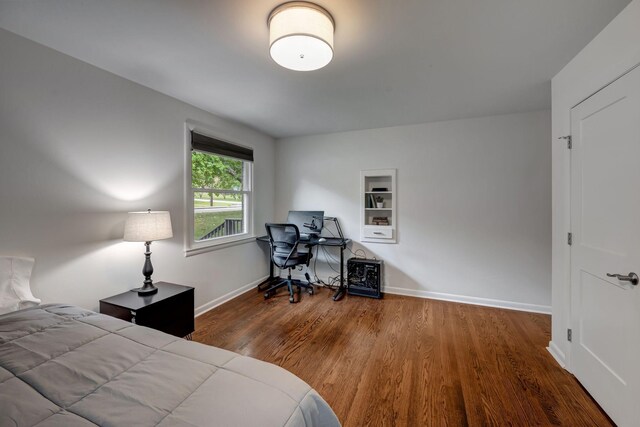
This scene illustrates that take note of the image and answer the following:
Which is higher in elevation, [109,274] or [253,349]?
[109,274]

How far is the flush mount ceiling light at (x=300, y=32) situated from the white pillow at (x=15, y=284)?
6.72 feet

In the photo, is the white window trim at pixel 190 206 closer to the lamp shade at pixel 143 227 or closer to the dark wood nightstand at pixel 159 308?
the dark wood nightstand at pixel 159 308

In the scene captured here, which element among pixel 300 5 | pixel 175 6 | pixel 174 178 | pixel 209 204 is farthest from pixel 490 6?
pixel 209 204

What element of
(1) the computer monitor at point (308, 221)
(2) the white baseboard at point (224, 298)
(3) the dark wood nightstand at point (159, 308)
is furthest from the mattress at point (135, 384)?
(1) the computer monitor at point (308, 221)

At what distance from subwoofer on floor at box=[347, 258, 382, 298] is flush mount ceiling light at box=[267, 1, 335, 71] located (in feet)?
8.72

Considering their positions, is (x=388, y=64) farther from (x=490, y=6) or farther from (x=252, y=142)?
(x=252, y=142)

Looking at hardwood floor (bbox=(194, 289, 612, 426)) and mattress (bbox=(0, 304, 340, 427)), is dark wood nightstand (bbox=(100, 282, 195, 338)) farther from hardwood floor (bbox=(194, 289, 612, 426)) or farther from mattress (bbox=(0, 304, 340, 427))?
mattress (bbox=(0, 304, 340, 427))

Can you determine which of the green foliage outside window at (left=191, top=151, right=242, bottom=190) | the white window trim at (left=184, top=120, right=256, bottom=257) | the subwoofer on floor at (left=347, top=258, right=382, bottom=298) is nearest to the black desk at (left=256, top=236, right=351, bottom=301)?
the subwoofer on floor at (left=347, top=258, right=382, bottom=298)

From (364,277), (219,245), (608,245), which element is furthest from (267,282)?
(608,245)

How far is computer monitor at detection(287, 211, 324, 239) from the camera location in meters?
A: 3.83

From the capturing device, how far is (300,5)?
1.39m

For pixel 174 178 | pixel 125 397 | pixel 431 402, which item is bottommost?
pixel 431 402

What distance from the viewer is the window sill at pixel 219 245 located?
9.43 feet

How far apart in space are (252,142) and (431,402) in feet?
11.7
